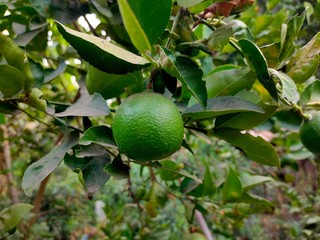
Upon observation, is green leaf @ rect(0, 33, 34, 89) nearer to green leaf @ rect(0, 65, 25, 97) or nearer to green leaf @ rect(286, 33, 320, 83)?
green leaf @ rect(0, 65, 25, 97)

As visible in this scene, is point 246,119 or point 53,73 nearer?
point 246,119

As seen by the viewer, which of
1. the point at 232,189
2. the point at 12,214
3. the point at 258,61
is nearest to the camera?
the point at 258,61

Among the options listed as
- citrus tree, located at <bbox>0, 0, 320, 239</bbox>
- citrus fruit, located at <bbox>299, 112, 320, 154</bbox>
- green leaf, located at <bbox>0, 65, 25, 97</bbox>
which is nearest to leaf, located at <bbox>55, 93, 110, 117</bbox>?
citrus tree, located at <bbox>0, 0, 320, 239</bbox>

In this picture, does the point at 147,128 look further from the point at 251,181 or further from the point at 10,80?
the point at 251,181

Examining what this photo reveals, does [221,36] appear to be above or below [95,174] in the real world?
above

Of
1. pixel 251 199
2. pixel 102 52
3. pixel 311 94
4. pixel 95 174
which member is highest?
pixel 102 52

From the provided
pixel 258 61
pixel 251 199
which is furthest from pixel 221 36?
pixel 251 199

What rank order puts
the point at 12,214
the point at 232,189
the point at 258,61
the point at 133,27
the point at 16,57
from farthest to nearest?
the point at 232,189, the point at 12,214, the point at 16,57, the point at 258,61, the point at 133,27

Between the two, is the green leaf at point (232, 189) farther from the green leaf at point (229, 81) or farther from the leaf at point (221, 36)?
the leaf at point (221, 36)
